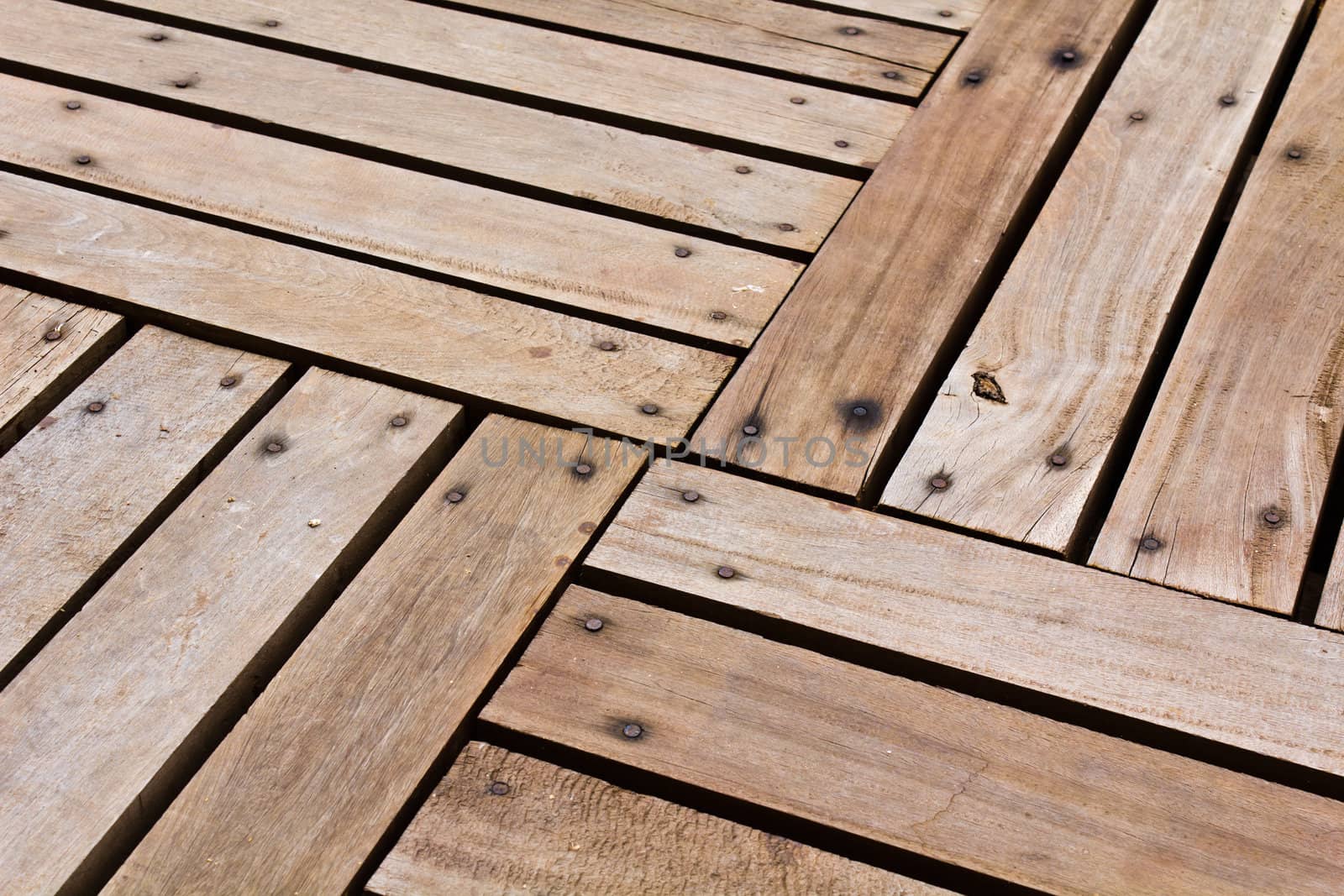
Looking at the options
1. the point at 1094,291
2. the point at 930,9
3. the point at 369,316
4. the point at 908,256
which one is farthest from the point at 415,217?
the point at 930,9

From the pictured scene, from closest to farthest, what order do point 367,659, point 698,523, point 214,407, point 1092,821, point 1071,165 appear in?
point 1092,821, point 367,659, point 698,523, point 214,407, point 1071,165

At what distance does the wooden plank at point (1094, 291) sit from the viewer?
4.25 feet

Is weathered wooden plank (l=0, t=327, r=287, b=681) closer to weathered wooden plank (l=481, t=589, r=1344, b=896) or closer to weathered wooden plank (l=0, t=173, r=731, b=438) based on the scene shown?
weathered wooden plank (l=0, t=173, r=731, b=438)

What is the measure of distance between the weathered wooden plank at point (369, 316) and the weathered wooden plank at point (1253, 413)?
44cm

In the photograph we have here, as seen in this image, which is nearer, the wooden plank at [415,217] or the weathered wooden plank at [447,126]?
the wooden plank at [415,217]

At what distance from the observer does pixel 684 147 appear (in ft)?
5.76

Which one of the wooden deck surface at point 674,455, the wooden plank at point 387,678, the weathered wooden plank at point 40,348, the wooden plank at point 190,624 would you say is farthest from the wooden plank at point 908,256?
the weathered wooden plank at point 40,348

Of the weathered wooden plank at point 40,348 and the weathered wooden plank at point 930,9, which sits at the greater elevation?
the weathered wooden plank at point 930,9

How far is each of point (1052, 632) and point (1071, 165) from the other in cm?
74

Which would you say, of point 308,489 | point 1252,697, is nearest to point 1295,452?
point 1252,697

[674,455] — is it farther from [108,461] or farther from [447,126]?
[447,126]

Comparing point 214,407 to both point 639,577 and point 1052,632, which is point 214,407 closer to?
point 639,577

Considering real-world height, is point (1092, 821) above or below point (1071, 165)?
below

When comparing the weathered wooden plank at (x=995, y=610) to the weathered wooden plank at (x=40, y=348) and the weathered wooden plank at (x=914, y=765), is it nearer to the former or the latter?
the weathered wooden plank at (x=914, y=765)
